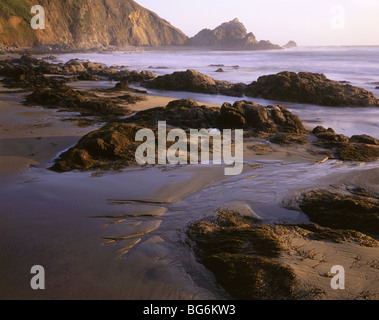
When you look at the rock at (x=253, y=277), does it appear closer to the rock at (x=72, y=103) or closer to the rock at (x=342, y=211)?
the rock at (x=342, y=211)

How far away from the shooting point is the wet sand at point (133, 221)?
222 centimetres

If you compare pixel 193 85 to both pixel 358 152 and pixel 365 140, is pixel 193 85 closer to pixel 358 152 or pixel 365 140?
pixel 365 140

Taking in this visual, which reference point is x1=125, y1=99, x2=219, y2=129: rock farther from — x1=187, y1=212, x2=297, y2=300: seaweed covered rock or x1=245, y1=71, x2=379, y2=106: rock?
x1=245, y1=71, x2=379, y2=106: rock

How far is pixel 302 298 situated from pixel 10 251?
2.38m

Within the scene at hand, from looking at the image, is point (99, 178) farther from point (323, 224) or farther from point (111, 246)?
point (323, 224)

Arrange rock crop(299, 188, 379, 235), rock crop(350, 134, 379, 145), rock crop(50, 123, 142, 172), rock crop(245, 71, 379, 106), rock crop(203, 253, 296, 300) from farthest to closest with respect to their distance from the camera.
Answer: rock crop(245, 71, 379, 106)
rock crop(350, 134, 379, 145)
rock crop(50, 123, 142, 172)
rock crop(299, 188, 379, 235)
rock crop(203, 253, 296, 300)

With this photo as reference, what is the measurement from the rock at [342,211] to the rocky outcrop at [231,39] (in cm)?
12682

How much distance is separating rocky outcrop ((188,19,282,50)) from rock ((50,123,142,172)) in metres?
125

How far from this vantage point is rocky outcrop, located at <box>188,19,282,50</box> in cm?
12375

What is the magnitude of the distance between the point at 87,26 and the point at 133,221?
287 feet

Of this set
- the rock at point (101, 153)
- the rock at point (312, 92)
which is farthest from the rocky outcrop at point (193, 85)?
the rock at point (101, 153)

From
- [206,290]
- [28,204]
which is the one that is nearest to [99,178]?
[28,204]

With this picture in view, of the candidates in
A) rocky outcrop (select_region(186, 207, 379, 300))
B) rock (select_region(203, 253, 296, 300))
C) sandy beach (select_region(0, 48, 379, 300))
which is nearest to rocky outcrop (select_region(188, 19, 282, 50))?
sandy beach (select_region(0, 48, 379, 300))

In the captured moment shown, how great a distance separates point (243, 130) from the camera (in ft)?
22.9
